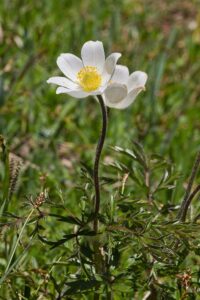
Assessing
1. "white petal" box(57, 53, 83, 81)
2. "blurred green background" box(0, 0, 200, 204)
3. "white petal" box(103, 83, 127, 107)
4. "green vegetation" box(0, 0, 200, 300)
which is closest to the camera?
"white petal" box(103, 83, 127, 107)

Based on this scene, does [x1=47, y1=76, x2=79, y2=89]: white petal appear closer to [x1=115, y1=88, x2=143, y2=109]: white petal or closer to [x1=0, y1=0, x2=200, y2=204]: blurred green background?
[x1=115, y1=88, x2=143, y2=109]: white petal

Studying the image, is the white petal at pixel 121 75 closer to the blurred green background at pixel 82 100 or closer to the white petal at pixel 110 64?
the white petal at pixel 110 64

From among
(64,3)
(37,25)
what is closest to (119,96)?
(37,25)

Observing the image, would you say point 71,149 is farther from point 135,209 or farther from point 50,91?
point 135,209

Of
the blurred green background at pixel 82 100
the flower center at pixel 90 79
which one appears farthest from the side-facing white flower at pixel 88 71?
the blurred green background at pixel 82 100

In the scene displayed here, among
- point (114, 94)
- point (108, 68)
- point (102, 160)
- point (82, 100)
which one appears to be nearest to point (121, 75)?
point (108, 68)

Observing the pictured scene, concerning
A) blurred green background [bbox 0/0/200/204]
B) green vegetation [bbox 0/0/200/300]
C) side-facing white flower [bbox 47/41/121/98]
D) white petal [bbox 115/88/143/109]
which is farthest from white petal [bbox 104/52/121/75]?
blurred green background [bbox 0/0/200/204]

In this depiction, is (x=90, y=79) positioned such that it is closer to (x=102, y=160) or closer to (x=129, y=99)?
(x=129, y=99)
